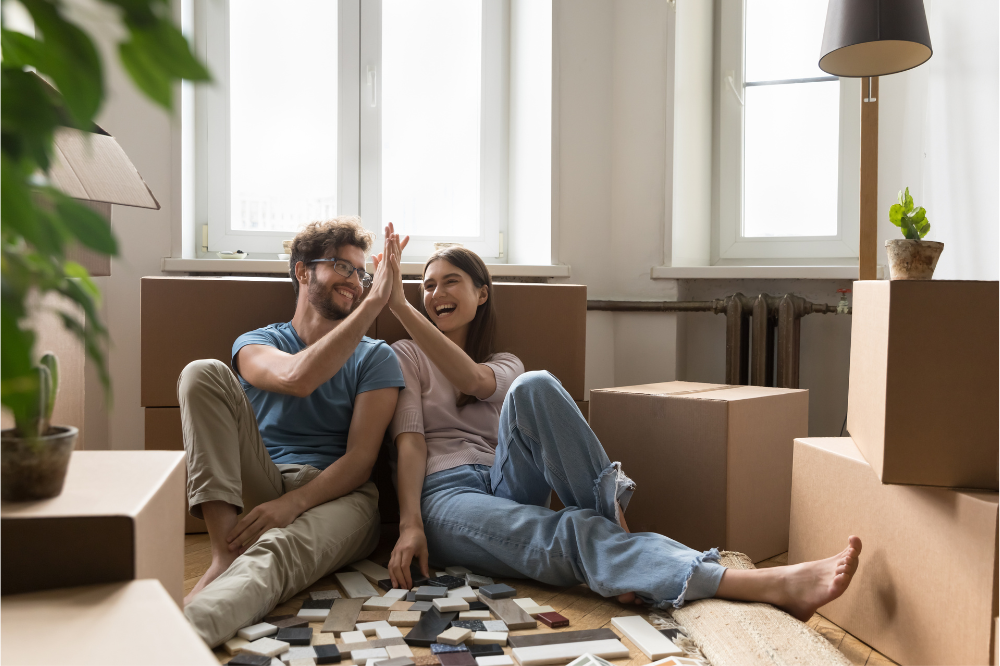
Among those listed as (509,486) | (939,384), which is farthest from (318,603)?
(939,384)

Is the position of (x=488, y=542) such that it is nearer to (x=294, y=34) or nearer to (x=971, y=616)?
(x=971, y=616)

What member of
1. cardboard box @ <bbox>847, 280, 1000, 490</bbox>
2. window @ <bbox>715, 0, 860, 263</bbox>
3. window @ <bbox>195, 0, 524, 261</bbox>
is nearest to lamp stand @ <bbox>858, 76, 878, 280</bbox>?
window @ <bbox>715, 0, 860, 263</bbox>

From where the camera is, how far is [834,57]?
1.94 meters

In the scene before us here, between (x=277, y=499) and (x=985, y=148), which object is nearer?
(x=277, y=499)

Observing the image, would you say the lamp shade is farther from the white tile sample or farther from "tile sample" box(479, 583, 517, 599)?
the white tile sample

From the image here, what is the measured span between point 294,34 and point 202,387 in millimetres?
1651

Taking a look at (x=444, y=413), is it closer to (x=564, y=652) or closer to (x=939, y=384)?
(x=564, y=652)

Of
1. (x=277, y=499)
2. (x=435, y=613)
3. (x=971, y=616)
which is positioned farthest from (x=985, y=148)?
(x=277, y=499)

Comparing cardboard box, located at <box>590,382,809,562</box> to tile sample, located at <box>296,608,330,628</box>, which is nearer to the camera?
tile sample, located at <box>296,608,330,628</box>

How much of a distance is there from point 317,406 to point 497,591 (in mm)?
645

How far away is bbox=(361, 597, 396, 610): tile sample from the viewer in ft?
4.63

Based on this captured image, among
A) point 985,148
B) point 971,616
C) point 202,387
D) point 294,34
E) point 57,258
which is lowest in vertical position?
point 971,616

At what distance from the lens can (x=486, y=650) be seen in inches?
48.9

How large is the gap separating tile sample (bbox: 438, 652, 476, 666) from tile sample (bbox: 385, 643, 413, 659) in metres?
0.05
